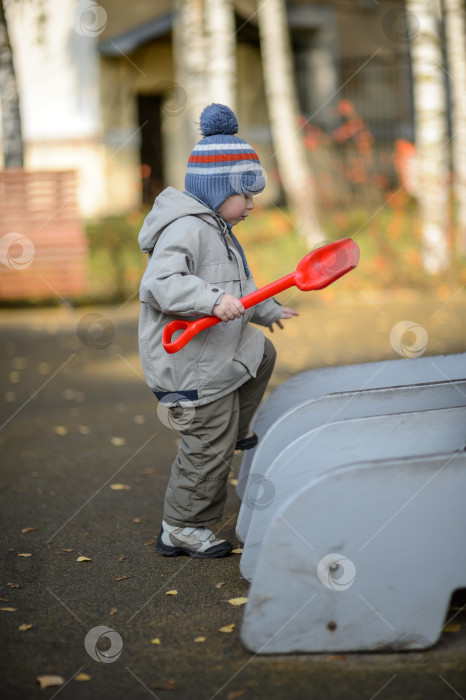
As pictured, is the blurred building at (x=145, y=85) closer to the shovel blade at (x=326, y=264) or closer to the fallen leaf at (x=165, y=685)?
the shovel blade at (x=326, y=264)

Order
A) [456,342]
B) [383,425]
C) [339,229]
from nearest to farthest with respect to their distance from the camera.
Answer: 1. [383,425]
2. [456,342]
3. [339,229]

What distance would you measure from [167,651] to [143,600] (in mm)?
402

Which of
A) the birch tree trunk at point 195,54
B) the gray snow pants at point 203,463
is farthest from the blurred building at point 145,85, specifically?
the gray snow pants at point 203,463

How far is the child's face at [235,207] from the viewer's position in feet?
11.1

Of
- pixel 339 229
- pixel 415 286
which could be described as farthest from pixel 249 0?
pixel 415 286

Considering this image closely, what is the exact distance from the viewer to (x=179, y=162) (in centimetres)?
1997

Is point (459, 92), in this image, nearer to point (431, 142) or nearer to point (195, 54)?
point (431, 142)

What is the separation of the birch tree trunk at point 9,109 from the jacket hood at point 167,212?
339 inches

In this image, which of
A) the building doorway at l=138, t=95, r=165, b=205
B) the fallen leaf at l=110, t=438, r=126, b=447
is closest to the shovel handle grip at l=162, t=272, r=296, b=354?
the fallen leaf at l=110, t=438, r=126, b=447

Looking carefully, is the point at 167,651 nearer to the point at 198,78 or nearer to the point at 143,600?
the point at 143,600

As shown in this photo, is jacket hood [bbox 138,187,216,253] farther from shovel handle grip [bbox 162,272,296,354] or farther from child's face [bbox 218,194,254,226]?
shovel handle grip [bbox 162,272,296,354]

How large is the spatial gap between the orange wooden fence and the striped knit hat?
7.97m

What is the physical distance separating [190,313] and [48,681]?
1.25 m

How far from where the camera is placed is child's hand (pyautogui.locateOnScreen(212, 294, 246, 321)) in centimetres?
306
